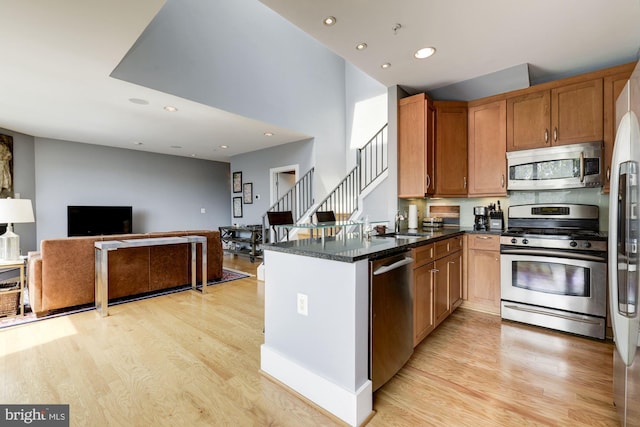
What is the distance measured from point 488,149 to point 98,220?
7653 mm

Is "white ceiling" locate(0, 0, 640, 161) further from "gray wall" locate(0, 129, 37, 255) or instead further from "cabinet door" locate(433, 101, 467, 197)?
"gray wall" locate(0, 129, 37, 255)

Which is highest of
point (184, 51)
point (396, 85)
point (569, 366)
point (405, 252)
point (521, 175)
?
point (184, 51)

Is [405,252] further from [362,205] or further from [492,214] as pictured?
[362,205]

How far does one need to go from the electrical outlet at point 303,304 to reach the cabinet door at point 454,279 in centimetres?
178

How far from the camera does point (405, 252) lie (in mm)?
2055

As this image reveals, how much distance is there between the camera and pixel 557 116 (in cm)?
294

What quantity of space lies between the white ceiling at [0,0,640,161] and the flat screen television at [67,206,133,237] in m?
2.58

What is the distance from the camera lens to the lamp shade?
3.06 metres

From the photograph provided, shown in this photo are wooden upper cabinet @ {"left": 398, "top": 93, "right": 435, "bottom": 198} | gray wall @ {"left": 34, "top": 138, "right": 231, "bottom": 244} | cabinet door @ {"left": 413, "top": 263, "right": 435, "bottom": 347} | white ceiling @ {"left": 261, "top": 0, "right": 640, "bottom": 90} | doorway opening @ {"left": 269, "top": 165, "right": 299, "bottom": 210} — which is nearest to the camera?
white ceiling @ {"left": 261, "top": 0, "right": 640, "bottom": 90}

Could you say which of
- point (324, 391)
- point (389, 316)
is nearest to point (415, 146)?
point (389, 316)

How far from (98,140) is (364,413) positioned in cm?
716

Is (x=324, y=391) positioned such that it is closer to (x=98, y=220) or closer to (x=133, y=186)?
(x=98, y=220)

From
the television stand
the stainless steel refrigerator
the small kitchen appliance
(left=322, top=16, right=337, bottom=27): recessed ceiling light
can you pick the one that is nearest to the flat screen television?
the television stand

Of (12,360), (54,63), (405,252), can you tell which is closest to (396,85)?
(405,252)
